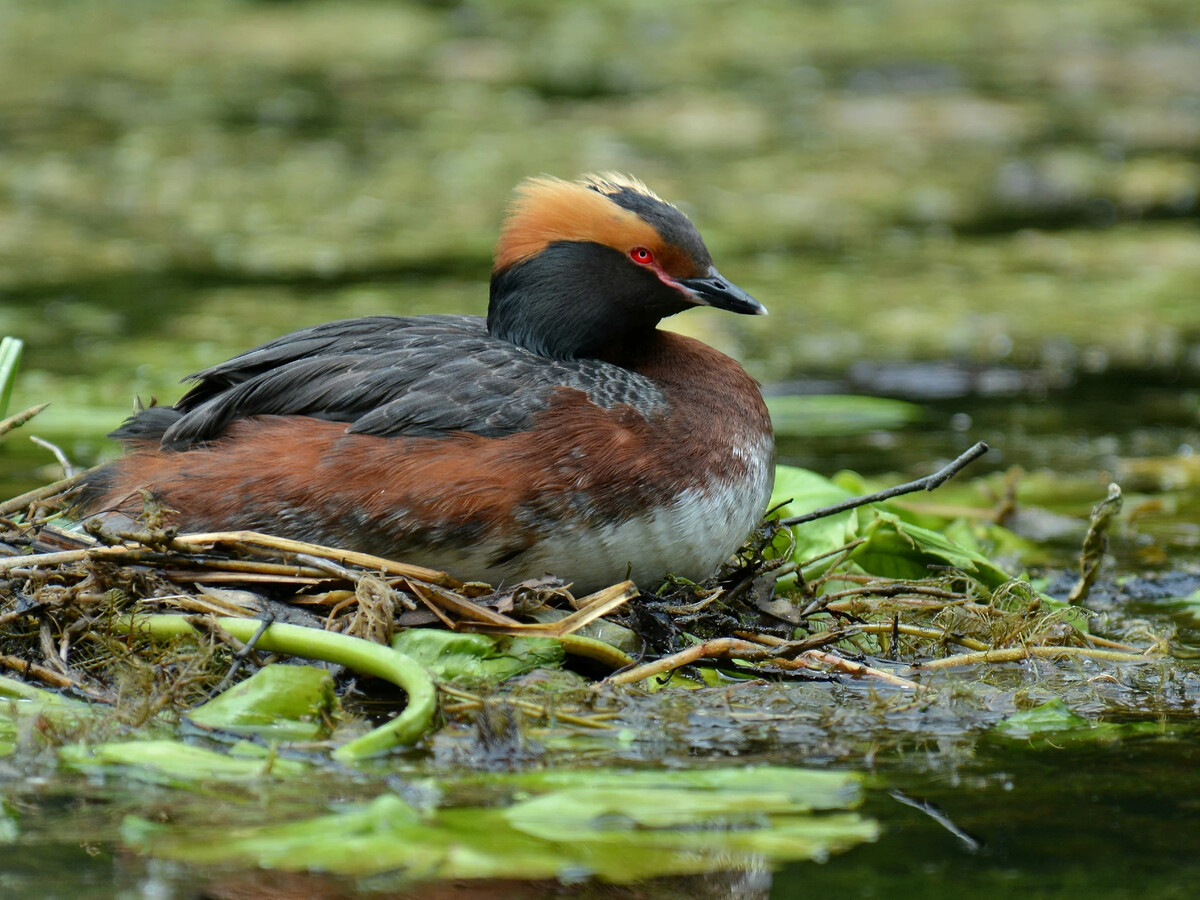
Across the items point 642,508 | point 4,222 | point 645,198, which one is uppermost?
point 645,198

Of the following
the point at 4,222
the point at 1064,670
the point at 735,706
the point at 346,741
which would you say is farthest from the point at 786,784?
Answer: the point at 4,222

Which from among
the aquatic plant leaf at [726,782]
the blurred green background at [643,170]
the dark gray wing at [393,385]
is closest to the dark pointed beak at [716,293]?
the dark gray wing at [393,385]

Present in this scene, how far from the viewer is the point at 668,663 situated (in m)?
4.00

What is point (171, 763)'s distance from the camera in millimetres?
3457

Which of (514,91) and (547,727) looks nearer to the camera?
(547,727)

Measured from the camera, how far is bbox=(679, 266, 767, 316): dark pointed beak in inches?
187

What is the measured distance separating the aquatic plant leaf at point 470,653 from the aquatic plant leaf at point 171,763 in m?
0.55

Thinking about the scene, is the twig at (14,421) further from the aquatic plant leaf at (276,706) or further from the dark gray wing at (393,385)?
the aquatic plant leaf at (276,706)

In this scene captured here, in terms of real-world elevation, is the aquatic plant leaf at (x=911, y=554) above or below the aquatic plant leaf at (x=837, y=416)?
above

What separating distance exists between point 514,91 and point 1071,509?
984cm

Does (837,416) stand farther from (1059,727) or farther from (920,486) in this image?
(1059,727)

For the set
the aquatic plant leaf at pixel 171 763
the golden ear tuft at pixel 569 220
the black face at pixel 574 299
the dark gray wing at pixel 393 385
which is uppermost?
the golden ear tuft at pixel 569 220

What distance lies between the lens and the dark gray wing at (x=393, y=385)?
435 centimetres

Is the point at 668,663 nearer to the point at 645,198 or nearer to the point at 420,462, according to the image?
the point at 420,462
